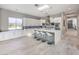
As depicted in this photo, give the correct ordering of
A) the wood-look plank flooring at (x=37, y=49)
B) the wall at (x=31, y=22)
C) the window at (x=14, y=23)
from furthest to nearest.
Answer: the wall at (x=31, y=22) < the window at (x=14, y=23) < the wood-look plank flooring at (x=37, y=49)

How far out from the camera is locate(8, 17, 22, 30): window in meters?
7.38

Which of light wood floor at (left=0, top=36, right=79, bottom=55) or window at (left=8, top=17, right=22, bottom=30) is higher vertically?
window at (left=8, top=17, right=22, bottom=30)

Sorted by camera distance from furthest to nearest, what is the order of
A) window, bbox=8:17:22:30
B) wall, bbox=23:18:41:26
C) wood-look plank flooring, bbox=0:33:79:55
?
1. wall, bbox=23:18:41:26
2. window, bbox=8:17:22:30
3. wood-look plank flooring, bbox=0:33:79:55

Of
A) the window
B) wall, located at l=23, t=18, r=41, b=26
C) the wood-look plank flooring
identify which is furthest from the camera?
wall, located at l=23, t=18, r=41, b=26

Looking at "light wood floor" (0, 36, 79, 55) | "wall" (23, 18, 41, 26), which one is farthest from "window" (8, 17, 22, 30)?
"light wood floor" (0, 36, 79, 55)

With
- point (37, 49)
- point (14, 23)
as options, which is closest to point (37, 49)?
point (37, 49)

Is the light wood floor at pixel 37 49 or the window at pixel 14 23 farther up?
the window at pixel 14 23

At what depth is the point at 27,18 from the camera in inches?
365

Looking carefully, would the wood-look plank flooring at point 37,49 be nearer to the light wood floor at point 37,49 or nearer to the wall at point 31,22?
the light wood floor at point 37,49

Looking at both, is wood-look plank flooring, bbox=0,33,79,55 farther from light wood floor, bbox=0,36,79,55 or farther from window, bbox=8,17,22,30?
window, bbox=8,17,22,30

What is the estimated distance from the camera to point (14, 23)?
7.93 m

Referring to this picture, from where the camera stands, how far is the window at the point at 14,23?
7.38 meters

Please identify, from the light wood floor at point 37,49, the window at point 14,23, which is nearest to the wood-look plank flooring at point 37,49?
the light wood floor at point 37,49
